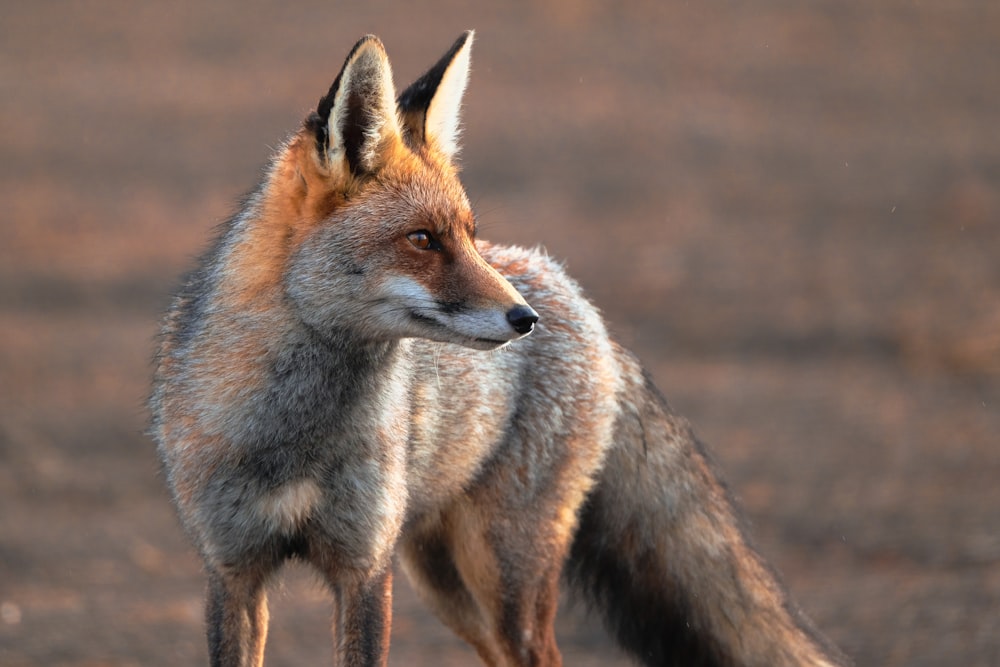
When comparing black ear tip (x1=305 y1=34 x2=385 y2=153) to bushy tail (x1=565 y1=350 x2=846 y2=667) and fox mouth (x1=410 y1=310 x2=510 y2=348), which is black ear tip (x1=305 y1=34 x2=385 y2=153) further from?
bushy tail (x1=565 y1=350 x2=846 y2=667)

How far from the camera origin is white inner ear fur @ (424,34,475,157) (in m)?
6.04

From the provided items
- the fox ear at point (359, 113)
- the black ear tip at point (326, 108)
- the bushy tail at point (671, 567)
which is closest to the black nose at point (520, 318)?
the fox ear at point (359, 113)

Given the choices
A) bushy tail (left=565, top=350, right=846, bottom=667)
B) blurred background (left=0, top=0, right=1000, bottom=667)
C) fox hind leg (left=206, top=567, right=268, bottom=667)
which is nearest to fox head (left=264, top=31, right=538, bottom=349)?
fox hind leg (left=206, top=567, right=268, bottom=667)

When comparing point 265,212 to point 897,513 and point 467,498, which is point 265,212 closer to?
point 467,498

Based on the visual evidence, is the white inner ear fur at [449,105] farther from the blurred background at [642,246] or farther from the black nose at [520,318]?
the black nose at [520,318]

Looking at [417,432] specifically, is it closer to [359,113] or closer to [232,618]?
[232,618]

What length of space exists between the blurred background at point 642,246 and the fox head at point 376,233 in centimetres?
135

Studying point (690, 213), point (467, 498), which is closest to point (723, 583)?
point (467, 498)

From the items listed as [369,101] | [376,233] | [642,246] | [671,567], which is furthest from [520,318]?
[642,246]

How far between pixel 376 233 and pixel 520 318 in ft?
2.25

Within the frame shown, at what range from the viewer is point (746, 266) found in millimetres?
19078

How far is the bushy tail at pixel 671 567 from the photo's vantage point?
23.1 ft

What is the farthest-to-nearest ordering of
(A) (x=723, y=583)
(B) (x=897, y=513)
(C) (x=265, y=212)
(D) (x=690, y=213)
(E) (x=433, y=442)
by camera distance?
(D) (x=690, y=213) < (B) (x=897, y=513) < (A) (x=723, y=583) < (E) (x=433, y=442) < (C) (x=265, y=212)

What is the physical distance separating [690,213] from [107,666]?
13854 millimetres
